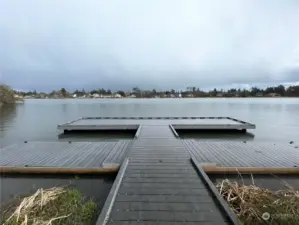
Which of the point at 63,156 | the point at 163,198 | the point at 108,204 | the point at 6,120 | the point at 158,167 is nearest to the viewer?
the point at 108,204

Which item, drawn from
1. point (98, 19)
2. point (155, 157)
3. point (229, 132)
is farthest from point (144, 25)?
point (155, 157)

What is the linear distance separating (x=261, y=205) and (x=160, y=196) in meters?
1.37

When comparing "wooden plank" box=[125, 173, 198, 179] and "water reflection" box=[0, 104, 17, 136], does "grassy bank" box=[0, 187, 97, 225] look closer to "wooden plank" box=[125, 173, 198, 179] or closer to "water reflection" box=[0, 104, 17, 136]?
"wooden plank" box=[125, 173, 198, 179]

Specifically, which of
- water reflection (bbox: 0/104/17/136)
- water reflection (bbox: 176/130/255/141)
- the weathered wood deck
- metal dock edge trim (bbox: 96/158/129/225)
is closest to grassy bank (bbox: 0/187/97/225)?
metal dock edge trim (bbox: 96/158/129/225)

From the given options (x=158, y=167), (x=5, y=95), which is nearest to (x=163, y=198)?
(x=158, y=167)

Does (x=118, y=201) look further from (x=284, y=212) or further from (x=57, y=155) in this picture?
(x=57, y=155)

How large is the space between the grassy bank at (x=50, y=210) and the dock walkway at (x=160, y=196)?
1.73 feet

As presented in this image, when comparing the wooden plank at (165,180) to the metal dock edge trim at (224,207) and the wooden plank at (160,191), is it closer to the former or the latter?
the metal dock edge trim at (224,207)

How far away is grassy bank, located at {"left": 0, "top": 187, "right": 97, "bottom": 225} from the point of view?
2926 millimetres

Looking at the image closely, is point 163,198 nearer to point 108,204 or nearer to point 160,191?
point 160,191

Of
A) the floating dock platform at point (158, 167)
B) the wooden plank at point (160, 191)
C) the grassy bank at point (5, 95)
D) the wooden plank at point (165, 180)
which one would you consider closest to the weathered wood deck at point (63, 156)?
the floating dock platform at point (158, 167)

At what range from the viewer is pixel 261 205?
129 inches

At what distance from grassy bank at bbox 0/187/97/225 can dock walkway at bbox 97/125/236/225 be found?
1.73ft

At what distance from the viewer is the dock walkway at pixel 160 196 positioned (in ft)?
8.65
